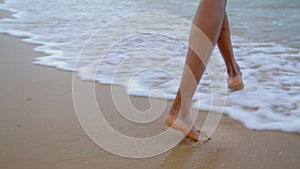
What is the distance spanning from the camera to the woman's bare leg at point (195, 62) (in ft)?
4.90

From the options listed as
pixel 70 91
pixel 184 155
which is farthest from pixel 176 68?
pixel 184 155

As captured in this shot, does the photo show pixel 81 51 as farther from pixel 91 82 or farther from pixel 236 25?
pixel 236 25

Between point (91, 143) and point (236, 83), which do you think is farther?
point (236, 83)

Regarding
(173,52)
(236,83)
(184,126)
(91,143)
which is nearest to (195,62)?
(184,126)

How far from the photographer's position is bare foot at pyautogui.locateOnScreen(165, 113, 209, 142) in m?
1.48

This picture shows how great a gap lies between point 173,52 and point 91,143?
5.04 ft

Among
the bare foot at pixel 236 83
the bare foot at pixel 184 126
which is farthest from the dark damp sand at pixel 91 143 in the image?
the bare foot at pixel 236 83

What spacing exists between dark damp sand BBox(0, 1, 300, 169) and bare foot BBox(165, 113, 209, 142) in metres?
0.03

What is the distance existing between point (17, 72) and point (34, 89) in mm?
385

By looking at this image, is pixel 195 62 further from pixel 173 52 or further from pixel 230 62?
pixel 173 52

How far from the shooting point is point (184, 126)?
1487 mm

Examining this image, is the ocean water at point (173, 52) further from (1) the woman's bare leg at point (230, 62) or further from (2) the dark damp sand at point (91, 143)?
(2) the dark damp sand at point (91, 143)

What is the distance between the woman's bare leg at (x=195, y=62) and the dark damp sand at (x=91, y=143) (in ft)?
0.25

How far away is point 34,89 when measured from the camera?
2031mm
